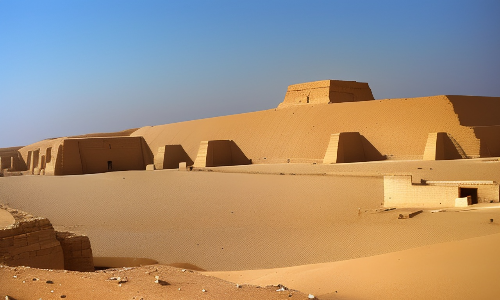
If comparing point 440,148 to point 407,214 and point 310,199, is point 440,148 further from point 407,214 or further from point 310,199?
point 407,214

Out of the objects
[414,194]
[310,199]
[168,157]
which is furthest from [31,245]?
[168,157]

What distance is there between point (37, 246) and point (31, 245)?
11 centimetres

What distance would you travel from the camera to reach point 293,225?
12805mm

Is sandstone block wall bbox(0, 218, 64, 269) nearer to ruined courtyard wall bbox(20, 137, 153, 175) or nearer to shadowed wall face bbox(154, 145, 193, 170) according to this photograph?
ruined courtyard wall bbox(20, 137, 153, 175)

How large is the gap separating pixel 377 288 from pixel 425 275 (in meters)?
0.56

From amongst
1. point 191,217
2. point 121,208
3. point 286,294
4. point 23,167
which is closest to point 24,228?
point 286,294

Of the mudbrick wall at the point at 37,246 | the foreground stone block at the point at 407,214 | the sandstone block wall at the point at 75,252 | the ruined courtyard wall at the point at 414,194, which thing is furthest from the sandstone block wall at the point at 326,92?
the mudbrick wall at the point at 37,246

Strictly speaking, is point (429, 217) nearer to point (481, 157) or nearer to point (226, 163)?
point (481, 157)

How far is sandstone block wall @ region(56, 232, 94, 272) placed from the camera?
25.8 feet

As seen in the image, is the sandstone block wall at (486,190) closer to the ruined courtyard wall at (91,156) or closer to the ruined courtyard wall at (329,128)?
the ruined courtyard wall at (329,128)

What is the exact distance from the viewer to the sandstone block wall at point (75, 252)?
310 inches

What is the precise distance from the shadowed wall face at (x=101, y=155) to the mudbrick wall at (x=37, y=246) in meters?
19.4

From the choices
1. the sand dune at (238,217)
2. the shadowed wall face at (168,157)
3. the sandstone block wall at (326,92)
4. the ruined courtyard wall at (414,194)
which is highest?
the sandstone block wall at (326,92)

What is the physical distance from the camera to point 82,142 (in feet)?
87.9
